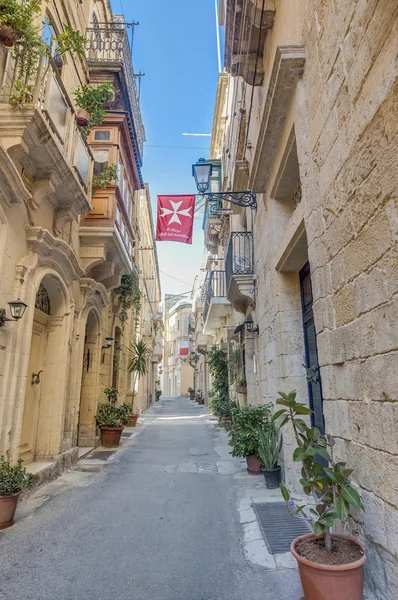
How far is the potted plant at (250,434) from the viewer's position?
534 centimetres

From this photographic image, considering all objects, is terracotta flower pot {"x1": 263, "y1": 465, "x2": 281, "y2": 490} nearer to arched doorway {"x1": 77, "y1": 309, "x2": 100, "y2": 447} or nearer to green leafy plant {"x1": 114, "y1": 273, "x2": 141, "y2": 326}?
arched doorway {"x1": 77, "y1": 309, "x2": 100, "y2": 447}

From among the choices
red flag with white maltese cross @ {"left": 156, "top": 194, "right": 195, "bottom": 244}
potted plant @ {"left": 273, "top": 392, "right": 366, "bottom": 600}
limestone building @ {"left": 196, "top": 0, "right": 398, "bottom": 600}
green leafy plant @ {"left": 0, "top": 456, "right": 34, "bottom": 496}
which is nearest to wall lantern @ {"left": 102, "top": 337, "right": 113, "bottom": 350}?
red flag with white maltese cross @ {"left": 156, "top": 194, "right": 195, "bottom": 244}

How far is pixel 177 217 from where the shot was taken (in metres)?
7.77

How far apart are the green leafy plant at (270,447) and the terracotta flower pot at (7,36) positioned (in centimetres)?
609

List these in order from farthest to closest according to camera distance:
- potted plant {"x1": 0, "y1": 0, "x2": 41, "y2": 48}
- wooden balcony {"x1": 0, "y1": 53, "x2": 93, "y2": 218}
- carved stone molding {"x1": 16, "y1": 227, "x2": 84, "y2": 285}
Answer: carved stone molding {"x1": 16, "y1": 227, "x2": 84, "y2": 285}
wooden balcony {"x1": 0, "y1": 53, "x2": 93, "y2": 218}
potted plant {"x1": 0, "y1": 0, "x2": 41, "y2": 48}

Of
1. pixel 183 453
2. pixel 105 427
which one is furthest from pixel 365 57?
pixel 105 427

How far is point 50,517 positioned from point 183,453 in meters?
Result: 3.81

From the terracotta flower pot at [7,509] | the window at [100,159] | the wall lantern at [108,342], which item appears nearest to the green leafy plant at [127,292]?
the wall lantern at [108,342]

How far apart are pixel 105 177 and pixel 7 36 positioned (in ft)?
11.8

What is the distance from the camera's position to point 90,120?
6.57 metres

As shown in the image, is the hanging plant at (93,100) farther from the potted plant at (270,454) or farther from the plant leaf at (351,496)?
the plant leaf at (351,496)

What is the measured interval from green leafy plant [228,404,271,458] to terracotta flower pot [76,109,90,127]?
564 centimetres

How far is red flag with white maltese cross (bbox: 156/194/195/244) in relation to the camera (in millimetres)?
7727

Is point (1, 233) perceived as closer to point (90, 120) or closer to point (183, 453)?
point (90, 120)
